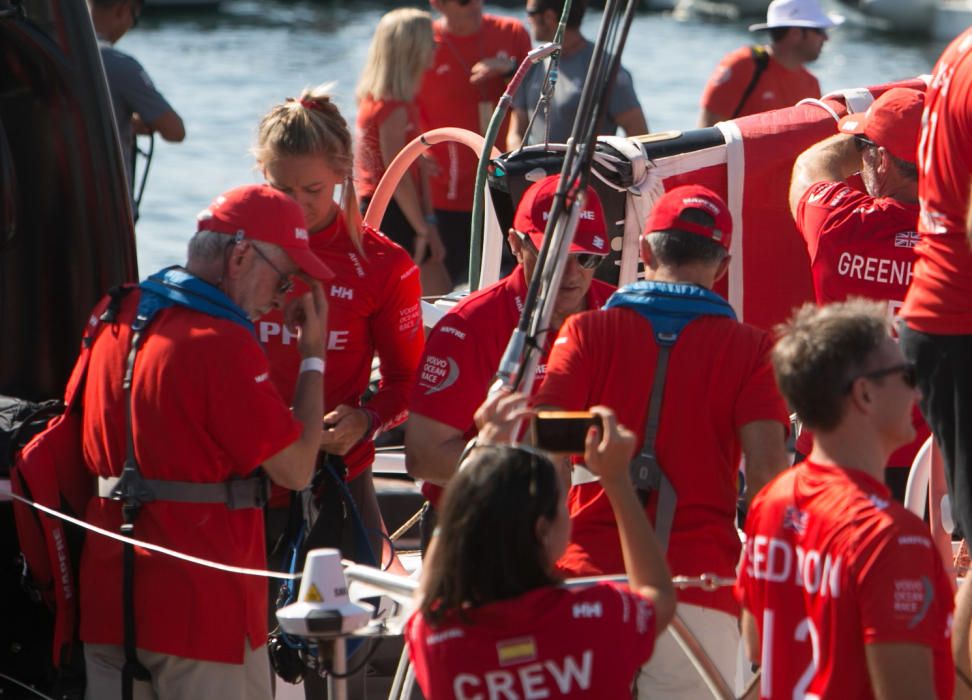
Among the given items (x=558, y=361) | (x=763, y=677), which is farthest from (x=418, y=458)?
(x=763, y=677)

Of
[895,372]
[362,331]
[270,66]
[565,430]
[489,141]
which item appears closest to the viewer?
[895,372]

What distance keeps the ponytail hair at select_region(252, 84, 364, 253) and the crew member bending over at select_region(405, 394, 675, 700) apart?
1.72 meters

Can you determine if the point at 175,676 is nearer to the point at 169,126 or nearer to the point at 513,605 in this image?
the point at 513,605

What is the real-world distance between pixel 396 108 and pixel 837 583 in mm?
5726

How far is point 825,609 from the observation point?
264 cm

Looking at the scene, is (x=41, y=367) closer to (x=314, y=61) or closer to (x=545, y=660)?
(x=545, y=660)

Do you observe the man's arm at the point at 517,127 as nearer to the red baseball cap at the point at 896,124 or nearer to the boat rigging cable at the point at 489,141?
the boat rigging cable at the point at 489,141

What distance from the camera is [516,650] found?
2.58 m

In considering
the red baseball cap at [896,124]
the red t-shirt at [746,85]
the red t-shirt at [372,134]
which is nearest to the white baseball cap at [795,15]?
the red t-shirt at [746,85]

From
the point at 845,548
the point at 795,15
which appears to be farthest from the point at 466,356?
the point at 795,15

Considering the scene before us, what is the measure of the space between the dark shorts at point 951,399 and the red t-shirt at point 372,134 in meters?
4.75

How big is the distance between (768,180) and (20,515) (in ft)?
8.73

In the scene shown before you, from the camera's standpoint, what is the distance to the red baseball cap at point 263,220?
11.8 feet

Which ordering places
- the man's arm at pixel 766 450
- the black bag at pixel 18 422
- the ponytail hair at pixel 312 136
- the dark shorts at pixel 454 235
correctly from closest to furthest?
the man's arm at pixel 766 450, the black bag at pixel 18 422, the ponytail hair at pixel 312 136, the dark shorts at pixel 454 235
